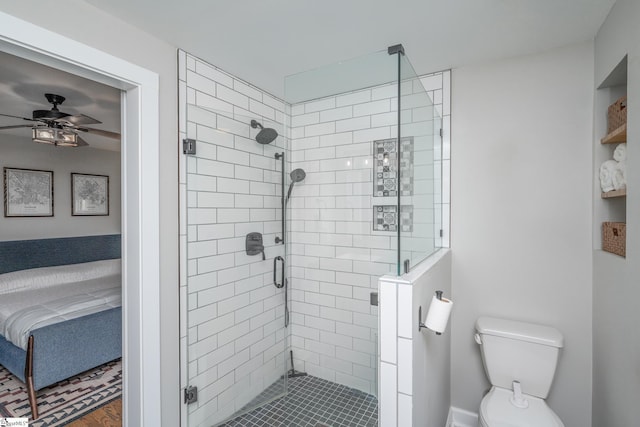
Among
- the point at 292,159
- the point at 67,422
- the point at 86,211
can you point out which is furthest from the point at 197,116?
the point at 86,211

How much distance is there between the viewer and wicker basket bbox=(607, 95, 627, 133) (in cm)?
143

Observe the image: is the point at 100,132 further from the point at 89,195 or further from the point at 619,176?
the point at 619,176

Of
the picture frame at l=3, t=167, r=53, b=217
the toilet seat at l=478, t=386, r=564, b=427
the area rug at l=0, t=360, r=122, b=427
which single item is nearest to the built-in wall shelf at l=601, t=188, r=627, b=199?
the toilet seat at l=478, t=386, r=564, b=427

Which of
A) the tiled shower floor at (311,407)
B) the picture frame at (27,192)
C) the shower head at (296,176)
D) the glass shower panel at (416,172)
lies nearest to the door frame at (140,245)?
the tiled shower floor at (311,407)

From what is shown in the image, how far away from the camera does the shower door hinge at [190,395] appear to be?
6.03 ft

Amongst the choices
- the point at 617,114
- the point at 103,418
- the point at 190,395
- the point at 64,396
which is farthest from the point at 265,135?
the point at 64,396

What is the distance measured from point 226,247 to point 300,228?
0.57 m

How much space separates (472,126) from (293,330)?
6.34ft

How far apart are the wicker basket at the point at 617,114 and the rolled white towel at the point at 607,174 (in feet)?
0.60

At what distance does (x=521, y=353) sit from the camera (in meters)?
1.76

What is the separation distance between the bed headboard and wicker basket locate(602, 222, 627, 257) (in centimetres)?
526

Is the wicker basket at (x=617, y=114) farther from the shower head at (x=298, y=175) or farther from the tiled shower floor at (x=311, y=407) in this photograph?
the tiled shower floor at (x=311, y=407)

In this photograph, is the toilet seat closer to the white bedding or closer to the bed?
the bed

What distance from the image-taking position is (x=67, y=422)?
2.13m
